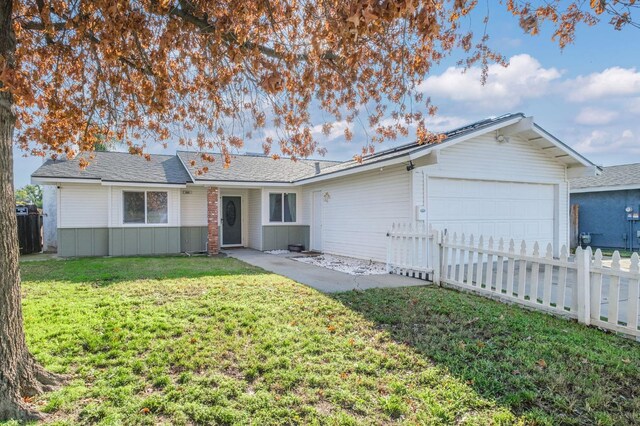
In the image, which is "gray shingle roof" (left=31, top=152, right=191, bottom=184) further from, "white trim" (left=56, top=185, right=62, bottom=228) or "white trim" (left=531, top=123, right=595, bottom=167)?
"white trim" (left=531, top=123, right=595, bottom=167)

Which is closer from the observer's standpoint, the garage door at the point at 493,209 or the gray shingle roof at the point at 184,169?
the garage door at the point at 493,209

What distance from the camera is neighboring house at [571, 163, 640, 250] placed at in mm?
16484

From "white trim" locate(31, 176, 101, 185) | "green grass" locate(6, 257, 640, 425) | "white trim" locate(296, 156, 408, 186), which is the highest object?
"white trim" locate(296, 156, 408, 186)

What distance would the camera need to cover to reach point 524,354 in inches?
162

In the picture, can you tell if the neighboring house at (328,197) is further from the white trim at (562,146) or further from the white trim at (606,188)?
the white trim at (606,188)

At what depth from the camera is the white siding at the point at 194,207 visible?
1494 centimetres

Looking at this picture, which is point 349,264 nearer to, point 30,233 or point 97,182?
point 97,182

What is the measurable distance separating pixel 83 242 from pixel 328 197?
346 inches

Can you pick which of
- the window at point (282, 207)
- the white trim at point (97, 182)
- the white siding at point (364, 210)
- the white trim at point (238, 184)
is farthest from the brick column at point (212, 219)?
the white siding at point (364, 210)

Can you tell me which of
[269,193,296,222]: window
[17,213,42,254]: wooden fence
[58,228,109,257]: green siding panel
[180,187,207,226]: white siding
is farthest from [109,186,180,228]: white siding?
[17,213,42,254]: wooden fence

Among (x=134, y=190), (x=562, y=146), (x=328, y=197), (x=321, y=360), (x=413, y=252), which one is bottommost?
(x=321, y=360)

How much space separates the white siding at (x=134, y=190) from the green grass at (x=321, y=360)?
748 centimetres

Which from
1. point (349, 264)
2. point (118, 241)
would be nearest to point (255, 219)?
point (118, 241)

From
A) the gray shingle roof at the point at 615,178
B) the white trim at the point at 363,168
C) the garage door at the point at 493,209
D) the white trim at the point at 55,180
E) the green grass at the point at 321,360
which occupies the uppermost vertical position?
the gray shingle roof at the point at 615,178
